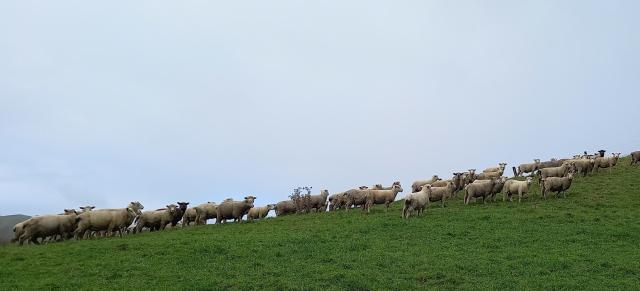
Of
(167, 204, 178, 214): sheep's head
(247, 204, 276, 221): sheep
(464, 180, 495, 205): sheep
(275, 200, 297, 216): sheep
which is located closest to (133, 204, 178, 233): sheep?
(167, 204, 178, 214): sheep's head

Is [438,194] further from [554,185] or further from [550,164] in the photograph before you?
[550,164]

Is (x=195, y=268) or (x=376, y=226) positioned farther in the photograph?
(x=376, y=226)

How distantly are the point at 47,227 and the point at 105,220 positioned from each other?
3057 mm

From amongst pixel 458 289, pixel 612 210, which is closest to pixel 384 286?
pixel 458 289

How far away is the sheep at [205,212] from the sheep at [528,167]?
102 feet

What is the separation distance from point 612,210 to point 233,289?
24.7 meters

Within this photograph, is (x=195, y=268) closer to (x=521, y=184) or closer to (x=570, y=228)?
(x=570, y=228)

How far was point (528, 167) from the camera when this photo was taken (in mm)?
51562

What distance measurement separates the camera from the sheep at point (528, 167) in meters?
51.0

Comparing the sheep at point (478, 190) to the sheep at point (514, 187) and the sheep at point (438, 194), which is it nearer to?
the sheep at point (514, 187)

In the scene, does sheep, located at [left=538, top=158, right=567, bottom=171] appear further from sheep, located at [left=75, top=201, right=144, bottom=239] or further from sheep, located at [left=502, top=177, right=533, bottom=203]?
sheep, located at [left=75, top=201, right=144, bottom=239]

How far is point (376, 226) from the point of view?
29891 millimetres

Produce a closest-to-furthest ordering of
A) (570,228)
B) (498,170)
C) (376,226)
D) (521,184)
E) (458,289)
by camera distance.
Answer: (458,289), (570,228), (376,226), (521,184), (498,170)

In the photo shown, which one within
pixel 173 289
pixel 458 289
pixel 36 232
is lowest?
pixel 458 289
